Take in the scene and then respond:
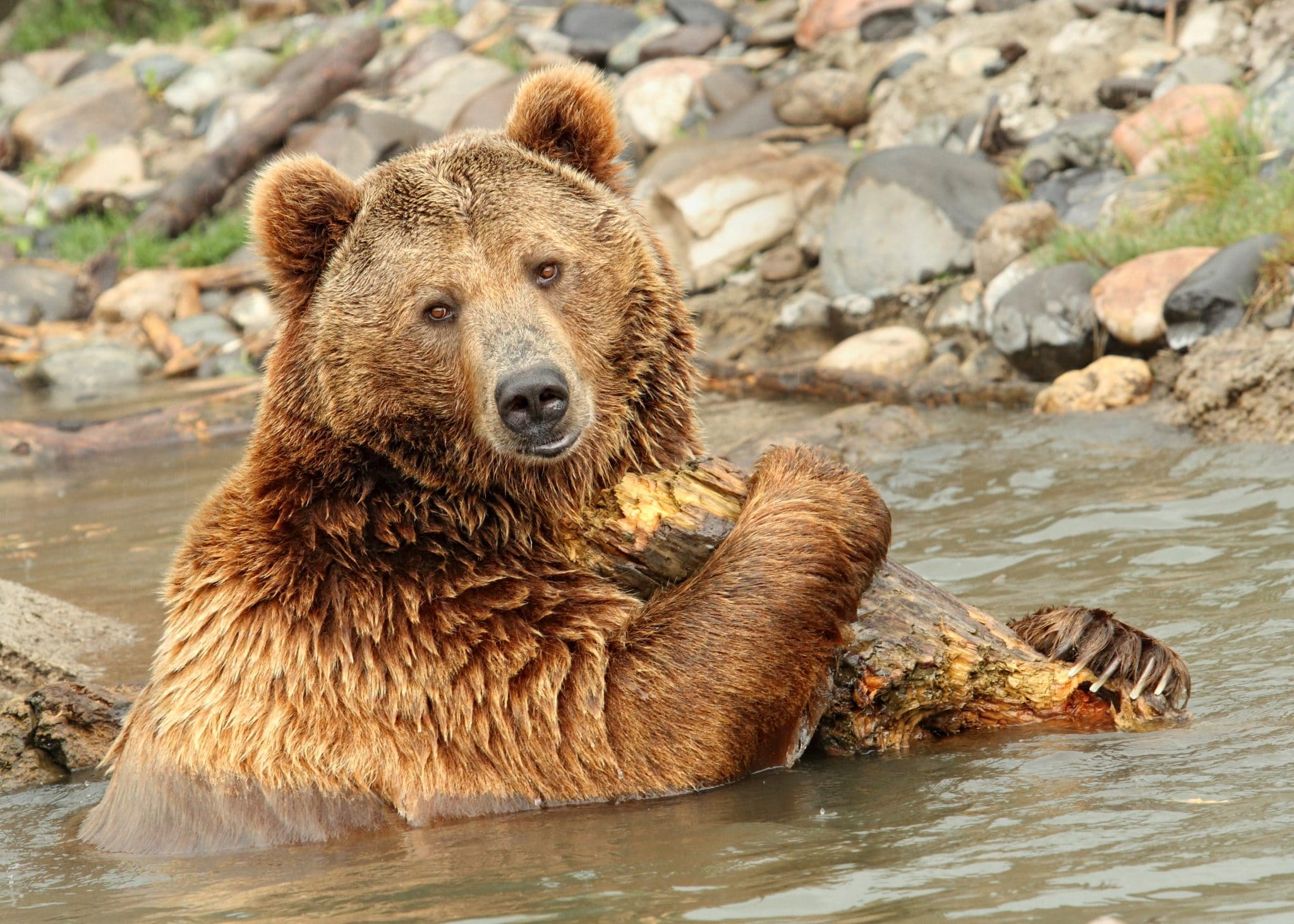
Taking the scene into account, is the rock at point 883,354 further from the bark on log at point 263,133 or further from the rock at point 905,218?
the bark on log at point 263,133

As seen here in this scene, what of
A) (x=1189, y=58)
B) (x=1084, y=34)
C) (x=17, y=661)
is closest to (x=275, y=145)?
(x=1084, y=34)

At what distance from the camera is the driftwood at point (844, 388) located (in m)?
10.6

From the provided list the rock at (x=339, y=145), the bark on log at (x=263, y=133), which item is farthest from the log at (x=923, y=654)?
the bark on log at (x=263, y=133)

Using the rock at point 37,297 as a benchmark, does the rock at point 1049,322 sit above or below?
above

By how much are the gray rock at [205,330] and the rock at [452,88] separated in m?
3.98

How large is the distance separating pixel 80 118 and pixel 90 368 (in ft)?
28.5

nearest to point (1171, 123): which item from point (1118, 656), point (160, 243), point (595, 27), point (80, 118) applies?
point (1118, 656)

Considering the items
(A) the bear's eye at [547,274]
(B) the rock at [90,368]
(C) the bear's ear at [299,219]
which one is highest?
(C) the bear's ear at [299,219]

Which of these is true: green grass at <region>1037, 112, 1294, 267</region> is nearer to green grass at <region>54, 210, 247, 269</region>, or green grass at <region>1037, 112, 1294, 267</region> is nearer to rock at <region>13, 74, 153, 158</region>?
green grass at <region>54, 210, 247, 269</region>

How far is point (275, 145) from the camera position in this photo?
69.2 ft

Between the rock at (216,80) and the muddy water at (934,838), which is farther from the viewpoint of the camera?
the rock at (216,80)

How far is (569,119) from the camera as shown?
5.06 metres

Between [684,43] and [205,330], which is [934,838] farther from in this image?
[684,43]

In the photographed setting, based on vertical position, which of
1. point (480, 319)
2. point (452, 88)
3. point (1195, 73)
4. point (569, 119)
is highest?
point (569, 119)
